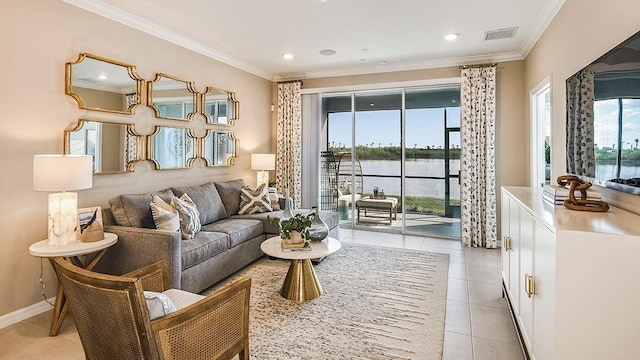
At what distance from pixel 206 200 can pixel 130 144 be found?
1058mm

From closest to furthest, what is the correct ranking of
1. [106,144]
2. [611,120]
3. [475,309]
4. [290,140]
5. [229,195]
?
1. [611,120]
2. [475,309]
3. [106,144]
4. [229,195]
5. [290,140]

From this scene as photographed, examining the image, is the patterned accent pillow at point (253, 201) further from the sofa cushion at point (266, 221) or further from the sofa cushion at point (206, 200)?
the sofa cushion at point (206, 200)

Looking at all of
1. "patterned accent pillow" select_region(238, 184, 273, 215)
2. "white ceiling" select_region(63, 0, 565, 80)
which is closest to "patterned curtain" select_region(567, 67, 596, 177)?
"white ceiling" select_region(63, 0, 565, 80)

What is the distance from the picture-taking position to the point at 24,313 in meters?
2.73

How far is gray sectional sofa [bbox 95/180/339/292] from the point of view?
278 cm

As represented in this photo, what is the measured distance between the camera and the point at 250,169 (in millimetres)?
5676

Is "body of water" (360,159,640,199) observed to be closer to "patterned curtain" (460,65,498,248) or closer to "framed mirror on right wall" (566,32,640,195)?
"patterned curtain" (460,65,498,248)

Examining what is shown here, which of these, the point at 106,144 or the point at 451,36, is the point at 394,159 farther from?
the point at 106,144

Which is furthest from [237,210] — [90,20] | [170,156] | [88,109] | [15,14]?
[15,14]

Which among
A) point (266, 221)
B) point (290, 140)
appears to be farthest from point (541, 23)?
point (290, 140)

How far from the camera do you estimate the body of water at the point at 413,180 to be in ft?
17.8

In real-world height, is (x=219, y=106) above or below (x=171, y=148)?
above

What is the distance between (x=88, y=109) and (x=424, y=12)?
11.4 ft

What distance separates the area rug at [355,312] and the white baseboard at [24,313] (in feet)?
4.75
